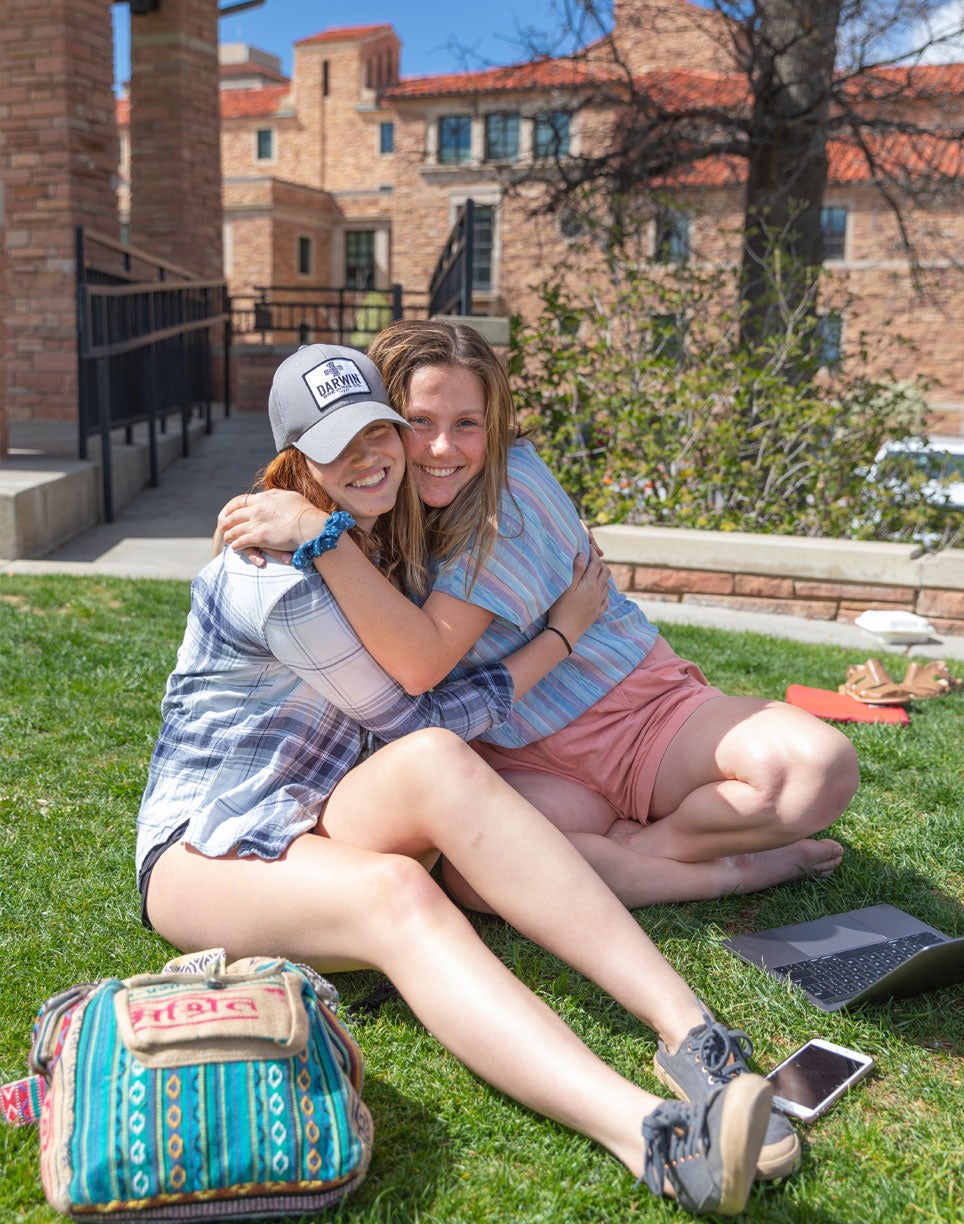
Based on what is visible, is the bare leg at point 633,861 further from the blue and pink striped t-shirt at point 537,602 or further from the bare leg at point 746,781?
the blue and pink striped t-shirt at point 537,602

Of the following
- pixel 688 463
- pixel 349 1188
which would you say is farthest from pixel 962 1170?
pixel 688 463

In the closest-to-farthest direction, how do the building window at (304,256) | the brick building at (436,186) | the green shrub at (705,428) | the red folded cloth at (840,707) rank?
the red folded cloth at (840,707) < the green shrub at (705,428) < the brick building at (436,186) < the building window at (304,256)

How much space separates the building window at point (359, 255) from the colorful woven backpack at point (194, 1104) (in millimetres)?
A: 39792

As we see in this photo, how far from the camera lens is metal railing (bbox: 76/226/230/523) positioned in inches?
269

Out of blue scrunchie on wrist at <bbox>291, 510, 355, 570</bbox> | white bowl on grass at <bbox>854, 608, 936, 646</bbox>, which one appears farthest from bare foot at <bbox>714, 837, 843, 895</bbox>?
white bowl on grass at <bbox>854, 608, 936, 646</bbox>

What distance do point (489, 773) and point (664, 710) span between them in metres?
0.78

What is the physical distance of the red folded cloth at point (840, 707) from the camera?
4004mm

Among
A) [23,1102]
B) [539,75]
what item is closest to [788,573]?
[23,1102]

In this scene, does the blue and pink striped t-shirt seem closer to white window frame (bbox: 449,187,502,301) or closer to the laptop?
the laptop

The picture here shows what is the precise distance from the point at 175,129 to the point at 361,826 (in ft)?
36.1

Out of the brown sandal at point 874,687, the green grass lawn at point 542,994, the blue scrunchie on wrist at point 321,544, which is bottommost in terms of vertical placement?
the green grass lawn at point 542,994

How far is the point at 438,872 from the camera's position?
283 cm

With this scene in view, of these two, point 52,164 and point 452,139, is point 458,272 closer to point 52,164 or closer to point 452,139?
point 52,164

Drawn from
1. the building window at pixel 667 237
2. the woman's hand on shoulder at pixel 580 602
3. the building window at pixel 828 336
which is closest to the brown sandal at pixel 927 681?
the woman's hand on shoulder at pixel 580 602
